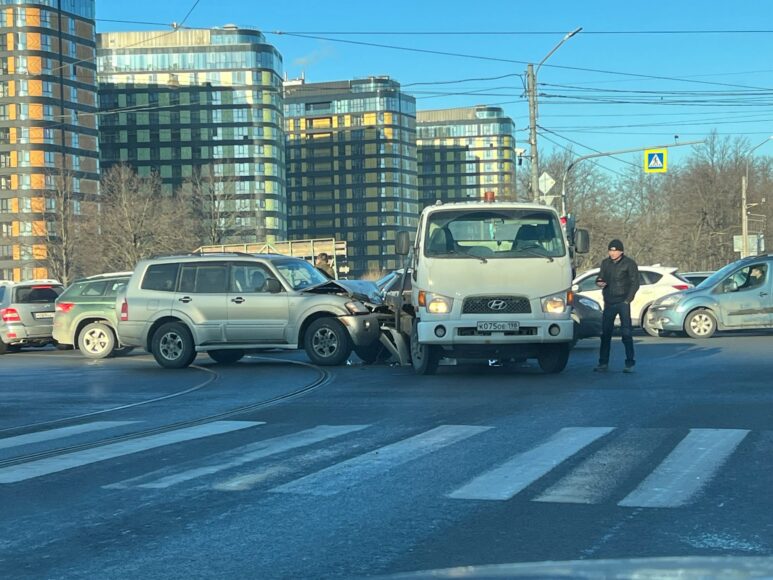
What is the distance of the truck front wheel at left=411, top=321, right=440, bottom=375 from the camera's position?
46.7ft

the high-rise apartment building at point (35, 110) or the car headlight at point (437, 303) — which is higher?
the high-rise apartment building at point (35, 110)

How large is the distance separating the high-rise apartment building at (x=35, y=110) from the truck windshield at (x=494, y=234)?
3466 inches

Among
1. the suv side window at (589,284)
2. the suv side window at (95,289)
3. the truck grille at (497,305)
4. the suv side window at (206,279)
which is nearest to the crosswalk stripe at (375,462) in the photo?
the truck grille at (497,305)

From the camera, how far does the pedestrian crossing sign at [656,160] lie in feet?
117

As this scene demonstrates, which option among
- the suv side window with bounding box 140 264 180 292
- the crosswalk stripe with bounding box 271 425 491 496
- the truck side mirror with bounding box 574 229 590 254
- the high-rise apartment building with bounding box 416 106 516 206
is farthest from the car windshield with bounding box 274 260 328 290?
the high-rise apartment building with bounding box 416 106 516 206

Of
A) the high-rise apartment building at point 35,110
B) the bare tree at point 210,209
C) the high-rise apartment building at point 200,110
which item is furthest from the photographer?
the high-rise apartment building at point 200,110

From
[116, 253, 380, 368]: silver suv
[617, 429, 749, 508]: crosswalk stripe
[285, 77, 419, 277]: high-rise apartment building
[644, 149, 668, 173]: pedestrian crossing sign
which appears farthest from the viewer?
[285, 77, 419, 277]: high-rise apartment building

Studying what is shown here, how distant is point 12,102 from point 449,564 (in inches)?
4054

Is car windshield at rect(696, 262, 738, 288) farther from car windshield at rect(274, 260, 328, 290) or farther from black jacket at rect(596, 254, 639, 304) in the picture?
car windshield at rect(274, 260, 328, 290)

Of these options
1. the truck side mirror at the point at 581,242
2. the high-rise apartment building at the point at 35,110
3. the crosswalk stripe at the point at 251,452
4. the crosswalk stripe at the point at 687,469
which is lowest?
the crosswalk stripe at the point at 251,452

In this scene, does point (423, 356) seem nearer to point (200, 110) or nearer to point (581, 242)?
point (581, 242)

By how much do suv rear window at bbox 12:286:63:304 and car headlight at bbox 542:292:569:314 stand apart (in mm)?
14327

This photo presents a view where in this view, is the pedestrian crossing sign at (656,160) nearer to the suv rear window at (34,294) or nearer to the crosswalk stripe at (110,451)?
the suv rear window at (34,294)

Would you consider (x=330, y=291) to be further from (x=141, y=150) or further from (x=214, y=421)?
(x=141, y=150)
